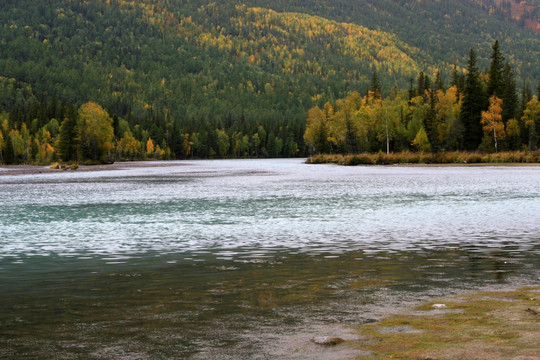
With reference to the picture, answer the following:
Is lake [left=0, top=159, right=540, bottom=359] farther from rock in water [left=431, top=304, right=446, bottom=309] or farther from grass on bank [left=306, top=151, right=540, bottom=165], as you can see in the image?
grass on bank [left=306, top=151, right=540, bottom=165]

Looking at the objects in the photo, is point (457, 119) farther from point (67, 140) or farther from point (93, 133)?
point (67, 140)

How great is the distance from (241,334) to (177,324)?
4.54ft

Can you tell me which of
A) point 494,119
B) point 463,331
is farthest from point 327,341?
point 494,119

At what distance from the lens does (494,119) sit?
11269 centimetres

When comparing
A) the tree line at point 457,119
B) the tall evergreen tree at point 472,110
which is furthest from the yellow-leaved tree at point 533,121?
the tall evergreen tree at point 472,110

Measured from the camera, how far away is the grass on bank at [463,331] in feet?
27.9

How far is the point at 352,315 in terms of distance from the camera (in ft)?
36.3

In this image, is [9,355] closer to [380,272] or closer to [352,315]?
[352,315]

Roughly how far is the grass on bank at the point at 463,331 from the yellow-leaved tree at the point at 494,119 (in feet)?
348

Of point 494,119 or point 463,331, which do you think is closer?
point 463,331

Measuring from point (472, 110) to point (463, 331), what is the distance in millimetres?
117179

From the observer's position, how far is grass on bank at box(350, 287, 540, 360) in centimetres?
850

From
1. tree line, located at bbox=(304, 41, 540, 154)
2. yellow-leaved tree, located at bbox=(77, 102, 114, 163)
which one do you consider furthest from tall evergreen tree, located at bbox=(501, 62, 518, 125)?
yellow-leaved tree, located at bbox=(77, 102, 114, 163)

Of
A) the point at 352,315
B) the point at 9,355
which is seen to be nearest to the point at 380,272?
the point at 352,315
